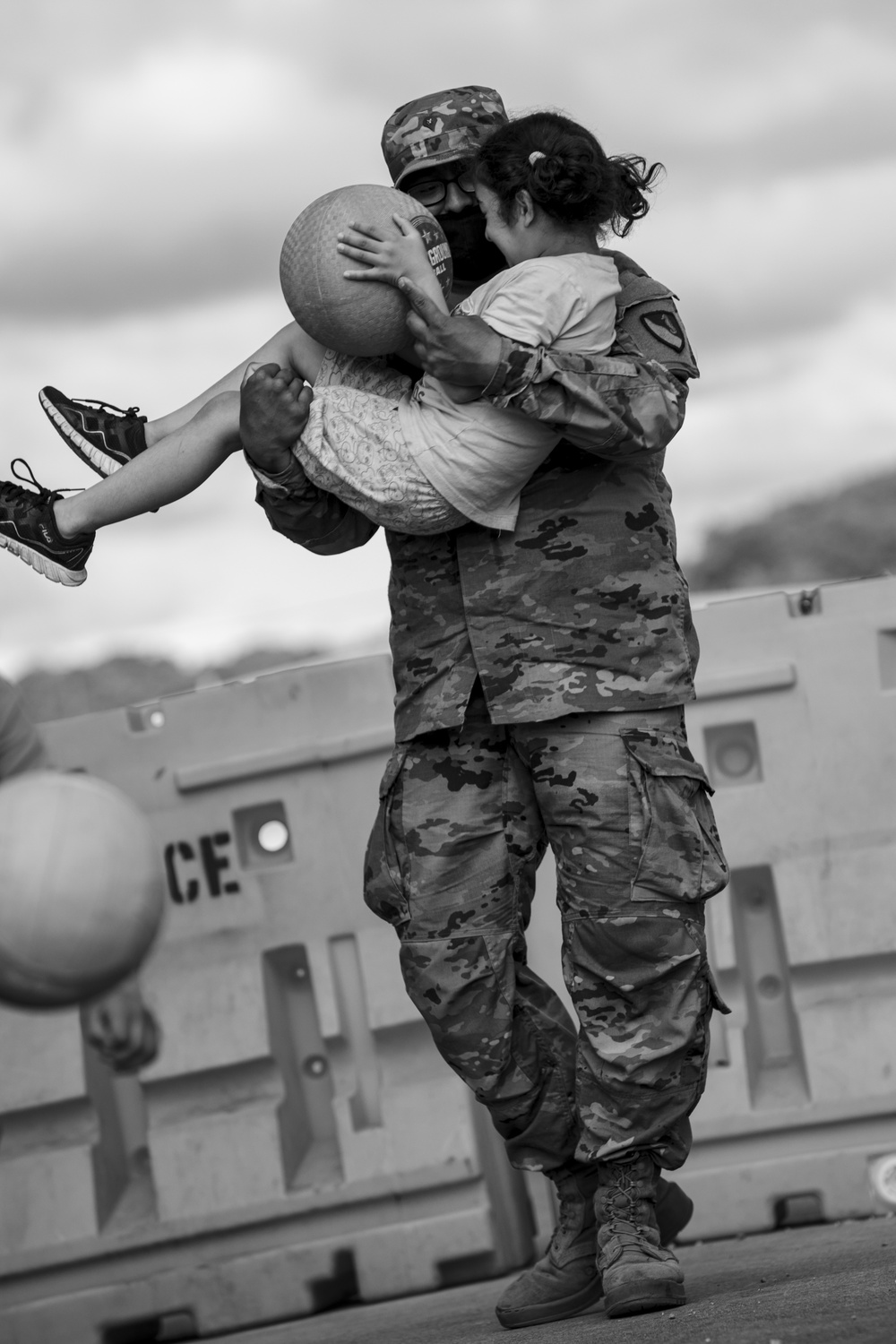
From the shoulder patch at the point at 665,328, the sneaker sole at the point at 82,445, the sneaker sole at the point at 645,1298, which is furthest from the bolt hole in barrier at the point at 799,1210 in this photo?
the sneaker sole at the point at 82,445

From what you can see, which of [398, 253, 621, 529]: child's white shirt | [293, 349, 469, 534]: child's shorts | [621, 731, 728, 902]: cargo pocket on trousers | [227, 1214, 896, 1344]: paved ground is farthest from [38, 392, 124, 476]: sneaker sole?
[227, 1214, 896, 1344]: paved ground

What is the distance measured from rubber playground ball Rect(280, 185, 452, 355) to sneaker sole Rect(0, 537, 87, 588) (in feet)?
2.48

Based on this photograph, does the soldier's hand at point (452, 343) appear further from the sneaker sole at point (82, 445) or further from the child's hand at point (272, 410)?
the sneaker sole at point (82, 445)

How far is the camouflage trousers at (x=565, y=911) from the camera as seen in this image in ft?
11.1

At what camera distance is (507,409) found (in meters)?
3.34

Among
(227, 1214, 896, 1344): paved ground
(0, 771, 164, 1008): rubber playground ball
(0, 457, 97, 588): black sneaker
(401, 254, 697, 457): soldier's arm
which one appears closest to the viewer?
(0, 771, 164, 1008): rubber playground ball

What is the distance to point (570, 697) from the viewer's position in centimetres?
342

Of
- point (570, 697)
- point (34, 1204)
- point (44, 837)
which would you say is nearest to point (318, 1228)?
point (34, 1204)

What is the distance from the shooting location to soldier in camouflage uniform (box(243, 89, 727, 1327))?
11.1 feet

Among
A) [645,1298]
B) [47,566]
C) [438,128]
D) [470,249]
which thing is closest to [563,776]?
[645,1298]

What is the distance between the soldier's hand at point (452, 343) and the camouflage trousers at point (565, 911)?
66cm

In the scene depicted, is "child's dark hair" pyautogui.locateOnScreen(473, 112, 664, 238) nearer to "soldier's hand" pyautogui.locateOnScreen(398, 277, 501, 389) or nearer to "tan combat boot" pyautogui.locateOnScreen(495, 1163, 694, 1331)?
"soldier's hand" pyautogui.locateOnScreen(398, 277, 501, 389)

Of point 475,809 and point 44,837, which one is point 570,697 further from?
point 44,837

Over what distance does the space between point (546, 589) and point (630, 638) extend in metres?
0.19
